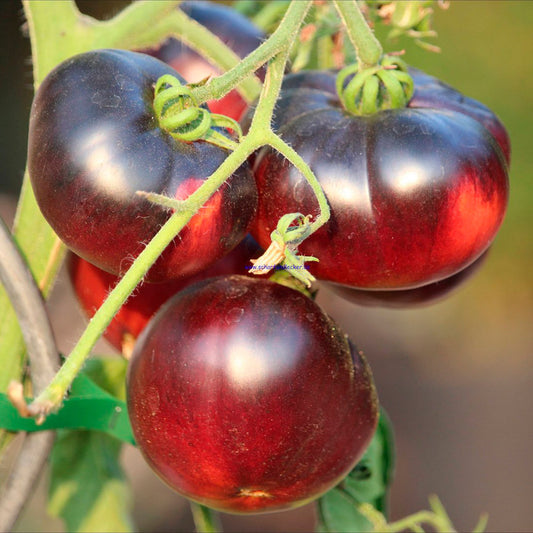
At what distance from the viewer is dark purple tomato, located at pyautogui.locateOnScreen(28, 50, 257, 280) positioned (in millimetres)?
479

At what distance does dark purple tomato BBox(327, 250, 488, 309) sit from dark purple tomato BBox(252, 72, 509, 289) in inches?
3.3

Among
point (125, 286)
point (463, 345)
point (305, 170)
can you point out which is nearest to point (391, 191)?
point (305, 170)

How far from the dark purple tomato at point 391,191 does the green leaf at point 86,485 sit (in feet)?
0.80

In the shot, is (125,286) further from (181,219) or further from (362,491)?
(362,491)

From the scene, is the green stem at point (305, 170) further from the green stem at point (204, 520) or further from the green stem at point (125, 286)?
the green stem at point (204, 520)

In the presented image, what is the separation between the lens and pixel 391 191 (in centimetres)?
52

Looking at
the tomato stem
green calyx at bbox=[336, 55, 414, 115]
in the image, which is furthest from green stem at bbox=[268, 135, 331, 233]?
green calyx at bbox=[336, 55, 414, 115]

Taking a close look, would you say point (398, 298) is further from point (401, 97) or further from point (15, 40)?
point (15, 40)

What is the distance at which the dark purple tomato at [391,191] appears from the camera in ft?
1.72

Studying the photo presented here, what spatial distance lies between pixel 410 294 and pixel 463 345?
2021 mm

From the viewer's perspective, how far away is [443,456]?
2.46 m

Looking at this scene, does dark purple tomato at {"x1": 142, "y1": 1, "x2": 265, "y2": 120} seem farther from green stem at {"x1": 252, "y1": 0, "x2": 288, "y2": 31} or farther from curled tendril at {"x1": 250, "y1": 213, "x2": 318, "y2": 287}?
curled tendril at {"x1": 250, "y1": 213, "x2": 318, "y2": 287}

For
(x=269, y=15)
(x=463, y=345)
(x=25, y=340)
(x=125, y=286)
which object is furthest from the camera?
(x=463, y=345)

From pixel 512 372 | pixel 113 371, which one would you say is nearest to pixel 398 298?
pixel 113 371
